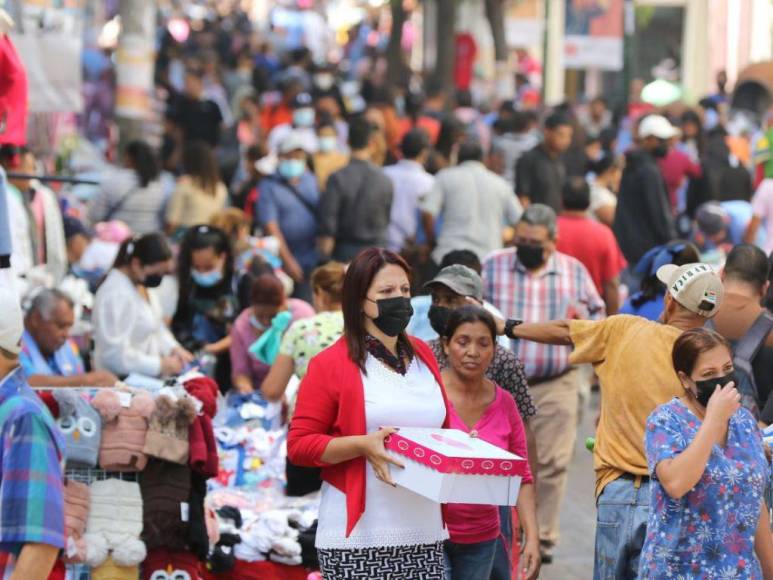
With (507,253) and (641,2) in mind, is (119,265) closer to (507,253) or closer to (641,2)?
(507,253)

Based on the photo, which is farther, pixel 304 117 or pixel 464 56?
pixel 464 56

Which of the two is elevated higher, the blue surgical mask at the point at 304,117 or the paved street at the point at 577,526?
the blue surgical mask at the point at 304,117

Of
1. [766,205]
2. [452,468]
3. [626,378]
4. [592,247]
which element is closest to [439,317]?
[626,378]

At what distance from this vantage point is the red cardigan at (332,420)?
18.7 ft

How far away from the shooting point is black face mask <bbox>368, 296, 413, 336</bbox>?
5.82 metres

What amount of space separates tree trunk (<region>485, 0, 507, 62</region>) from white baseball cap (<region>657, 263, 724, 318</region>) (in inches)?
951

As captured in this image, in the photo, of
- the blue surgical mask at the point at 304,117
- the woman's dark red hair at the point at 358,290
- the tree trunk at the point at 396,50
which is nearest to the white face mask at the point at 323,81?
the blue surgical mask at the point at 304,117

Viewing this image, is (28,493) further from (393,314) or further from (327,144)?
(327,144)

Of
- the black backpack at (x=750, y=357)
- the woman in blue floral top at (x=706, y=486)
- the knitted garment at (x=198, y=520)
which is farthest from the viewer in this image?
the knitted garment at (x=198, y=520)

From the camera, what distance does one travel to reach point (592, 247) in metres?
10.8

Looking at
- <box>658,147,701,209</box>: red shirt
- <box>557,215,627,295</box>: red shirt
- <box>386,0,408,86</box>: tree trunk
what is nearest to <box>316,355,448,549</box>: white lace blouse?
<box>557,215,627,295</box>: red shirt

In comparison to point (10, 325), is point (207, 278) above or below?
below

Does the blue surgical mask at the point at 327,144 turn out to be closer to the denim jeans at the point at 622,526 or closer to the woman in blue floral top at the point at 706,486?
the denim jeans at the point at 622,526

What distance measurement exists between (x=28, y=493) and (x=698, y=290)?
292 cm
